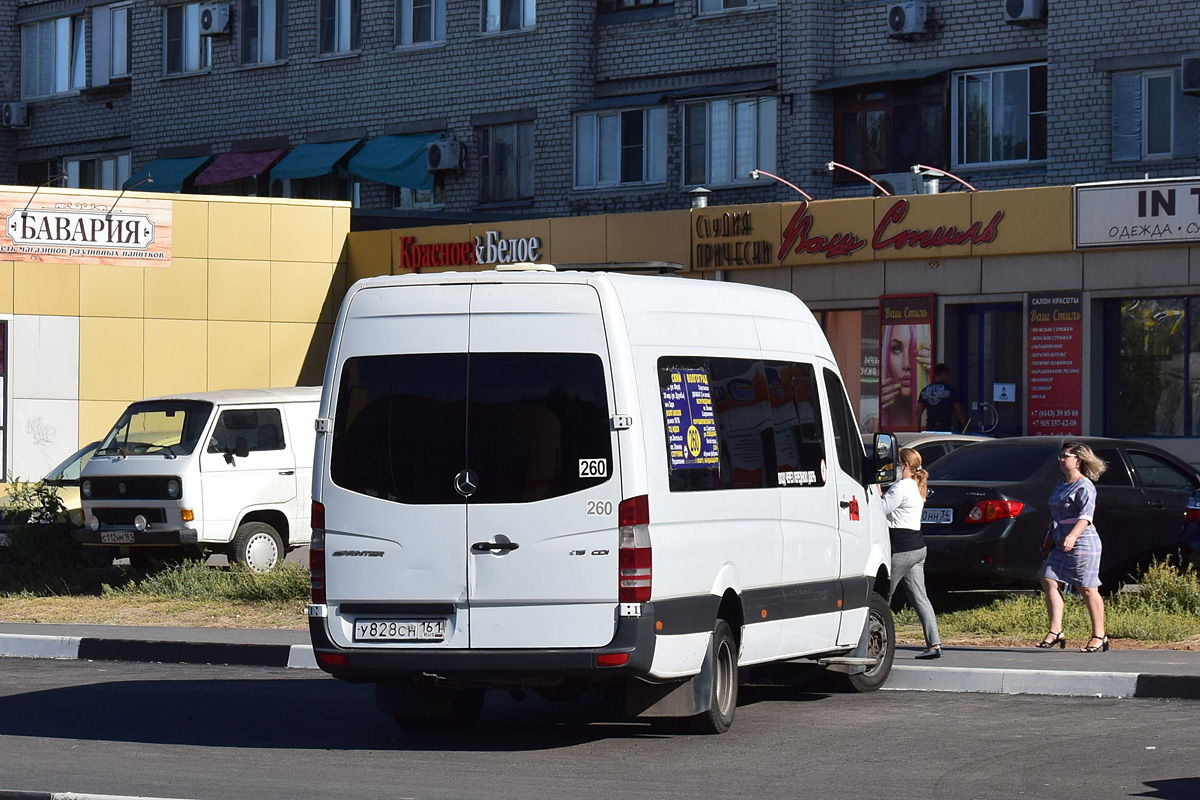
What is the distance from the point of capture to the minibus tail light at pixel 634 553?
367 inches

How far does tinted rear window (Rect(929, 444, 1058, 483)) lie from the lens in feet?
52.3

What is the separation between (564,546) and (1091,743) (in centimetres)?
295

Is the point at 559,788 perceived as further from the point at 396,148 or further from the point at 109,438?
the point at 396,148

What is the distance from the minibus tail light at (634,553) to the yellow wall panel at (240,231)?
22475 millimetres

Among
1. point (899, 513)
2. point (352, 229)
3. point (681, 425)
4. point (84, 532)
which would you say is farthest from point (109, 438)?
point (352, 229)

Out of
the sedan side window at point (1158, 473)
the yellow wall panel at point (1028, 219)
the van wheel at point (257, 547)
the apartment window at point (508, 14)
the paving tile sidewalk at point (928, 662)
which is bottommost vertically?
the paving tile sidewalk at point (928, 662)

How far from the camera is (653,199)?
112 feet

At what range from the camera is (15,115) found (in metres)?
45.4

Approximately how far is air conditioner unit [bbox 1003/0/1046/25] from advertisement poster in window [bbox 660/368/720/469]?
21.1 m

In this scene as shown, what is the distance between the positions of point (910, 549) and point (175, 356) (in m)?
19.7

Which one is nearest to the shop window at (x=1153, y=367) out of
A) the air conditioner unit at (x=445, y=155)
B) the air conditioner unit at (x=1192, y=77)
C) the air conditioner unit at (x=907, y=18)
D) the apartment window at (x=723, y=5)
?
the air conditioner unit at (x=1192, y=77)

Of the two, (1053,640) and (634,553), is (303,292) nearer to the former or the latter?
(1053,640)

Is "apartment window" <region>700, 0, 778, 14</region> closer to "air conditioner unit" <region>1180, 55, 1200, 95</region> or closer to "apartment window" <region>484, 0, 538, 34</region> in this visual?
"apartment window" <region>484, 0, 538, 34</region>

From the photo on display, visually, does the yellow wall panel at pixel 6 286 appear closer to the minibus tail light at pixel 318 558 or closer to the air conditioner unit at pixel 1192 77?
the air conditioner unit at pixel 1192 77
